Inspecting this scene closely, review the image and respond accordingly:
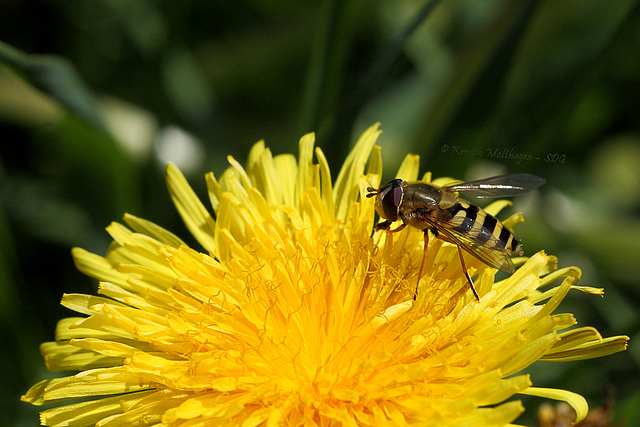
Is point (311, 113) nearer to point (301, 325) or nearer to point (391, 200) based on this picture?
point (391, 200)

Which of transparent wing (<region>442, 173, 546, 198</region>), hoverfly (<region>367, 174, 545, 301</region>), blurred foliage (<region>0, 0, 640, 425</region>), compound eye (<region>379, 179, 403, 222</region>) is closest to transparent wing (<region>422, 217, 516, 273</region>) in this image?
hoverfly (<region>367, 174, 545, 301</region>)

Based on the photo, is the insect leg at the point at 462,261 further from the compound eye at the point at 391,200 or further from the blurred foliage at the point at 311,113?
the blurred foliage at the point at 311,113

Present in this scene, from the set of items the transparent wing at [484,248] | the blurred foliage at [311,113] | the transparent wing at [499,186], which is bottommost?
the transparent wing at [484,248]

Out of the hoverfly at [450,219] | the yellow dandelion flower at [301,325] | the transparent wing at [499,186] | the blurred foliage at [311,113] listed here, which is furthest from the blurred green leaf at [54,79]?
the transparent wing at [499,186]

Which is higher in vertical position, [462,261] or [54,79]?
[54,79]

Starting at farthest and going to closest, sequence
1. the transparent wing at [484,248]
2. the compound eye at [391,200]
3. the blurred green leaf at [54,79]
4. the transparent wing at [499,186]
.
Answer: the blurred green leaf at [54,79] → the transparent wing at [499,186] → the compound eye at [391,200] → the transparent wing at [484,248]

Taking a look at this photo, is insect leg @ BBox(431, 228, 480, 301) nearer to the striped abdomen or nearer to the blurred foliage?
the striped abdomen

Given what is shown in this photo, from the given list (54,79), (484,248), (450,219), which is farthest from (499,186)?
(54,79)
